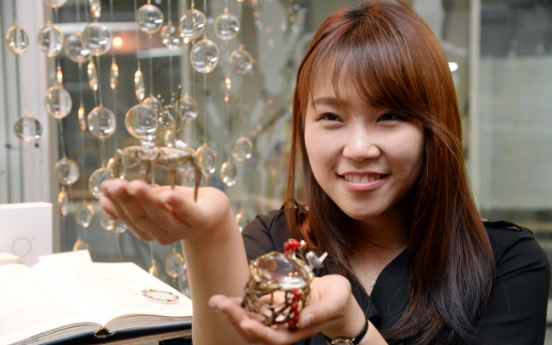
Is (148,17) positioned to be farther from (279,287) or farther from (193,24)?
(279,287)

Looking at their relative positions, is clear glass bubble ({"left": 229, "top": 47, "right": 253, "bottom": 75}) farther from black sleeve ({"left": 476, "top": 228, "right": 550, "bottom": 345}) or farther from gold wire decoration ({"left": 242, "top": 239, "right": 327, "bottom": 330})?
gold wire decoration ({"left": 242, "top": 239, "right": 327, "bottom": 330})

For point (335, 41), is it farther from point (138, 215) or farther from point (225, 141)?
point (225, 141)

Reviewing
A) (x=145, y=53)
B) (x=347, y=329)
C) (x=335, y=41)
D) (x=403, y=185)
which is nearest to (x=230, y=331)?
(x=347, y=329)

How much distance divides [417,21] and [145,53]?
158cm

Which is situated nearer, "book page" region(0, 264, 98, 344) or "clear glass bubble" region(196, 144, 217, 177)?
"book page" region(0, 264, 98, 344)

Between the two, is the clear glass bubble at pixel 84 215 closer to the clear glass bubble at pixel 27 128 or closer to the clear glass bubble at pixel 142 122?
the clear glass bubble at pixel 27 128

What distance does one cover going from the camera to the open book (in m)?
0.87

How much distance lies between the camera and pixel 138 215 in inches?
21.1

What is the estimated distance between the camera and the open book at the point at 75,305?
2.85 feet

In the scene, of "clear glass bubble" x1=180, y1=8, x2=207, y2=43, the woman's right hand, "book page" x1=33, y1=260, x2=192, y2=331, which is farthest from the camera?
"clear glass bubble" x1=180, y1=8, x2=207, y2=43

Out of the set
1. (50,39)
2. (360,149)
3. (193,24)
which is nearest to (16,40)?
(50,39)

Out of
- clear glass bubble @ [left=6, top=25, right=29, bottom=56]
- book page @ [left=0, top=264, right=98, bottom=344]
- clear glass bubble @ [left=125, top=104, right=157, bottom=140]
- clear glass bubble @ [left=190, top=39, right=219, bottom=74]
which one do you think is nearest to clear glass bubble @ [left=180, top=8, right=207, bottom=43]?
clear glass bubble @ [left=190, top=39, right=219, bottom=74]

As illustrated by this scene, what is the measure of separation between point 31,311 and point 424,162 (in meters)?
0.70

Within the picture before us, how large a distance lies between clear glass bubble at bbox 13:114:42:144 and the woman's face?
793mm
